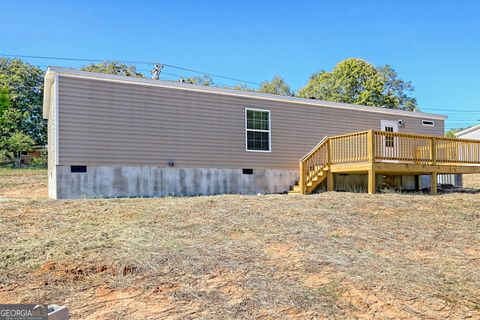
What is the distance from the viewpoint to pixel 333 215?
24.8ft

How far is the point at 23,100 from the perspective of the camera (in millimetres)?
27953

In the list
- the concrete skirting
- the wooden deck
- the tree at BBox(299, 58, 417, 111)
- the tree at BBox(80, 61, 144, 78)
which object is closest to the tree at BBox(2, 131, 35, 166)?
the tree at BBox(80, 61, 144, 78)

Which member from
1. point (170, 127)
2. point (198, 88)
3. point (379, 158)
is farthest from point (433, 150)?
point (170, 127)

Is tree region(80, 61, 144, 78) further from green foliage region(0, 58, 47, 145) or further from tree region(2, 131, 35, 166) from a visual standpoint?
tree region(2, 131, 35, 166)

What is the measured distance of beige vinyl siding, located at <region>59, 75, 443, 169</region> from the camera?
10344 mm

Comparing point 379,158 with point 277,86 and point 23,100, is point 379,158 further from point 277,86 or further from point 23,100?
point 277,86

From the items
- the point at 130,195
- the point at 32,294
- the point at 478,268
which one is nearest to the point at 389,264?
the point at 478,268

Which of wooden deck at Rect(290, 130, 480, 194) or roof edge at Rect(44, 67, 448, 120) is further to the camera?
wooden deck at Rect(290, 130, 480, 194)

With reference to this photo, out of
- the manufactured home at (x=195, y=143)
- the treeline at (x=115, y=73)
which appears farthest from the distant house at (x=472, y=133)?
the manufactured home at (x=195, y=143)

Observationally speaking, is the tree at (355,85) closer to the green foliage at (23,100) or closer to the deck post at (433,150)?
the deck post at (433,150)

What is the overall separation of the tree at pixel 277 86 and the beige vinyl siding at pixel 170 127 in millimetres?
23979

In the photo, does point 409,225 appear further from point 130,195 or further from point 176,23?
point 176,23

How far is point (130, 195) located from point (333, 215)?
5.77 meters

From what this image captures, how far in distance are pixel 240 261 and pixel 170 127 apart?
721 cm
